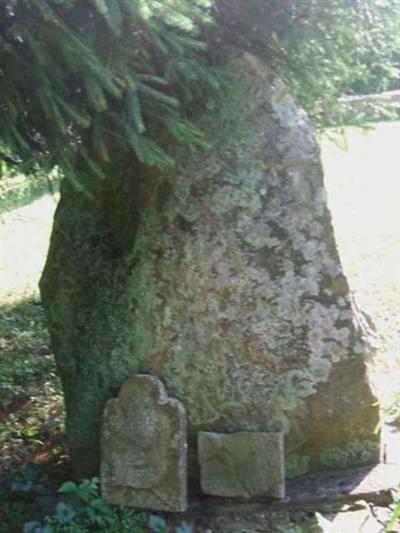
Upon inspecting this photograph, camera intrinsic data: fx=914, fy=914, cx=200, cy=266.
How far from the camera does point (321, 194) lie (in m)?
3.73

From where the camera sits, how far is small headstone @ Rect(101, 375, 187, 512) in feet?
12.0

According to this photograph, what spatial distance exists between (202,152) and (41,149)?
66cm

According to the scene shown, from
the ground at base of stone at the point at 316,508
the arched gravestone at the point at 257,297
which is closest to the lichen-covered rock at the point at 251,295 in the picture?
the arched gravestone at the point at 257,297

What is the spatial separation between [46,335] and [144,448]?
290 cm

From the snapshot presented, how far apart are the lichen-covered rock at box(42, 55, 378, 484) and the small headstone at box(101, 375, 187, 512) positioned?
118mm

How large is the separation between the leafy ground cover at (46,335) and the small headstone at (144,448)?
0.30 ft

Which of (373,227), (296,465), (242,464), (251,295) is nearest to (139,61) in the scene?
(251,295)

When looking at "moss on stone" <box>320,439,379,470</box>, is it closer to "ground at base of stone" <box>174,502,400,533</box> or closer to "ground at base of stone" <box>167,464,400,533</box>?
"ground at base of stone" <box>167,464,400,533</box>

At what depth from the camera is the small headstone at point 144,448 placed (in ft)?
12.0

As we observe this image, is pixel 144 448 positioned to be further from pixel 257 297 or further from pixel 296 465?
pixel 257 297

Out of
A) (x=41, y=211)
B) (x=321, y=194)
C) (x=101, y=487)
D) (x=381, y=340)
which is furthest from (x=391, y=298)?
(x=41, y=211)

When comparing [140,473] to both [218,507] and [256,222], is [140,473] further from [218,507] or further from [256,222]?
[256,222]

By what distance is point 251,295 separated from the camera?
3719 millimetres

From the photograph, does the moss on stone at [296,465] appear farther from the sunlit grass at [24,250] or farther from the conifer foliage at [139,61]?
the sunlit grass at [24,250]
